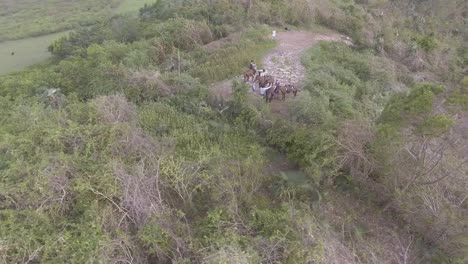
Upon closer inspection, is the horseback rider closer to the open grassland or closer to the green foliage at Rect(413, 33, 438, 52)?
the green foliage at Rect(413, 33, 438, 52)

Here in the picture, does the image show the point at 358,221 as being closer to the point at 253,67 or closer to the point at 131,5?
the point at 253,67

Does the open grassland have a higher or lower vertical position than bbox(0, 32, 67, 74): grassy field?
higher

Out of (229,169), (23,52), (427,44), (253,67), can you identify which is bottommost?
(23,52)

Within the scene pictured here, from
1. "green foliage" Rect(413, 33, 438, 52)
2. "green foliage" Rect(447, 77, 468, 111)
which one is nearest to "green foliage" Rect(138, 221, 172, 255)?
"green foliage" Rect(447, 77, 468, 111)

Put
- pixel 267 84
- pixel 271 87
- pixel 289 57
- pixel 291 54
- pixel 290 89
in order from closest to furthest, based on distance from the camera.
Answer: pixel 271 87 < pixel 267 84 < pixel 290 89 < pixel 289 57 < pixel 291 54

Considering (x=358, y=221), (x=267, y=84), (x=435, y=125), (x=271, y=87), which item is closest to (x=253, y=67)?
(x=267, y=84)

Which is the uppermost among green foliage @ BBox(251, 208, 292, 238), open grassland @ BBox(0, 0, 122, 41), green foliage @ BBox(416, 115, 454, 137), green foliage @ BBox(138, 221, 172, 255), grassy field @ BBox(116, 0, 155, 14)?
green foliage @ BBox(416, 115, 454, 137)
